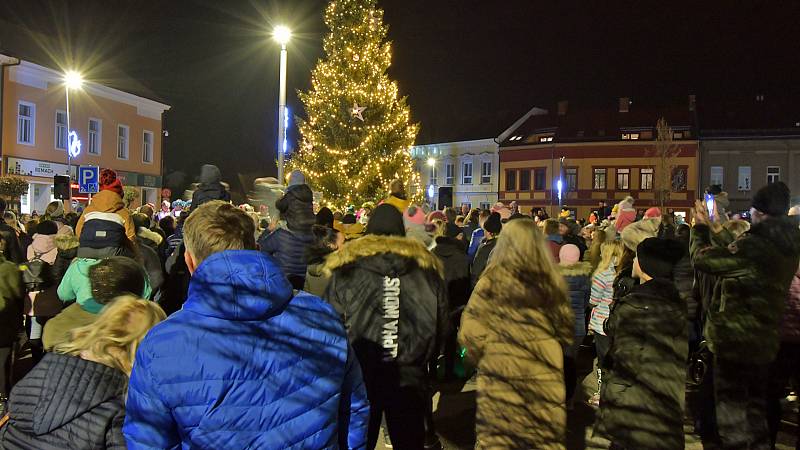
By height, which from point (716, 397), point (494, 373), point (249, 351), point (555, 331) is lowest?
point (716, 397)

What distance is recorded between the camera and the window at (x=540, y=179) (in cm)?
5500

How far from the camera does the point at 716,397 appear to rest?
209 inches

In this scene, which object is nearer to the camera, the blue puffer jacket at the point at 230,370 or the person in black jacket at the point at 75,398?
the blue puffer jacket at the point at 230,370

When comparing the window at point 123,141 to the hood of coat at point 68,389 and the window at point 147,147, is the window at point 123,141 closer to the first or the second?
the window at point 147,147

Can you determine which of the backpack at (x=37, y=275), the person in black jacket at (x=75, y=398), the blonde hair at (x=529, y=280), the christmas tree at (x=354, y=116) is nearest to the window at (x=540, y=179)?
the christmas tree at (x=354, y=116)

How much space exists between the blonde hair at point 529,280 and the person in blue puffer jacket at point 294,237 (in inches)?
98.3

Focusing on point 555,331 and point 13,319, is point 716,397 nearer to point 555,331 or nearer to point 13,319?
point 555,331

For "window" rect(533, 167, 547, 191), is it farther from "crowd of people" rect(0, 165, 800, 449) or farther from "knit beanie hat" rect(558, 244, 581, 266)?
"knit beanie hat" rect(558, 244, 581, 266)

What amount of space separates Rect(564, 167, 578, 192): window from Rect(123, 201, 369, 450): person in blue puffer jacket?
54.5 meters

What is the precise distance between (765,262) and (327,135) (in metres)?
18.2

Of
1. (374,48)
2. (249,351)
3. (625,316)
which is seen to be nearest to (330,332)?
(249,351)

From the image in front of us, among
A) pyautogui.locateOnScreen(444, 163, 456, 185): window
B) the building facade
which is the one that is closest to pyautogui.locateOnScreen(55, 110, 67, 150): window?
the building facade

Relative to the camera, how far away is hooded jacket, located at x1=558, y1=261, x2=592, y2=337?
7.24 meters

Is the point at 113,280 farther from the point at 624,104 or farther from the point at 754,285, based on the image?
the point at 624,104
